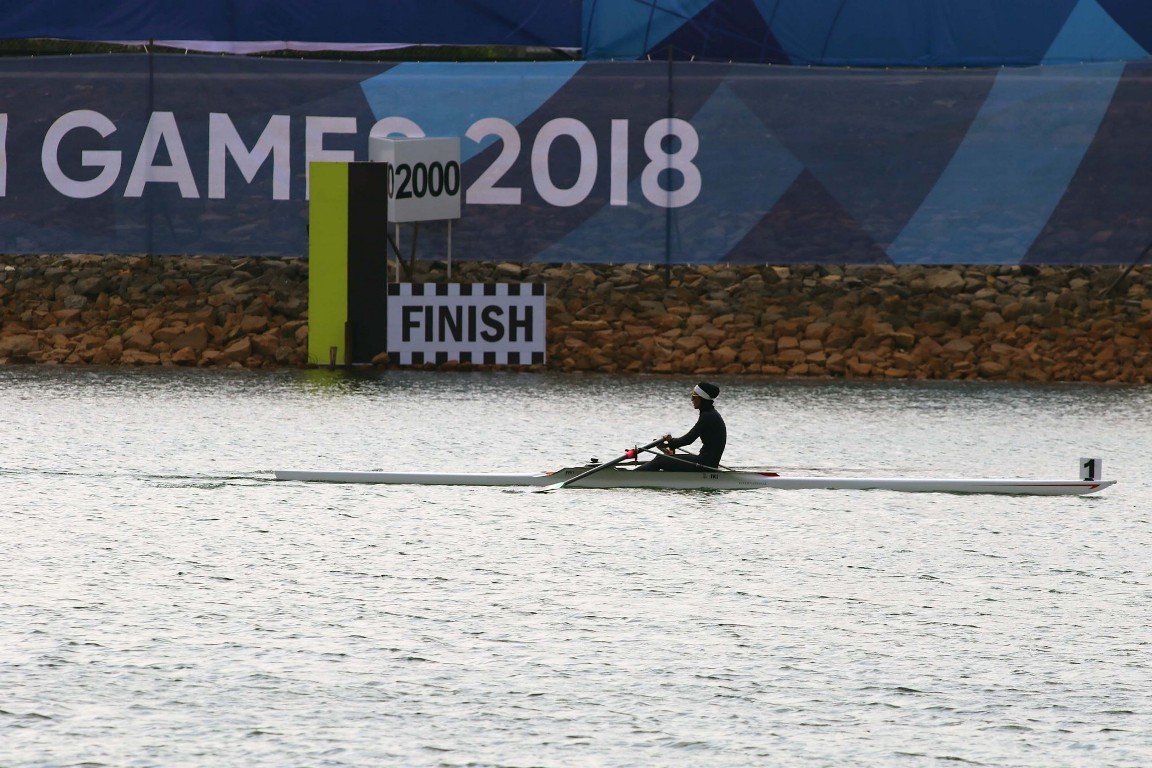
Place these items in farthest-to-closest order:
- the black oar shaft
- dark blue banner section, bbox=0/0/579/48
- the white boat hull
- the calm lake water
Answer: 1. dark blue banner section, bbox=0/0/579/48
2. the white boat hull
3. the black oar shaft
4. the calm lake water

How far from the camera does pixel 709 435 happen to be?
682 inches

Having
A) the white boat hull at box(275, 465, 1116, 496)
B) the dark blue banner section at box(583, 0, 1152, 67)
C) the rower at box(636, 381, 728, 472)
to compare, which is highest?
the dark blue banner section at box(583, 0, 1152, 67)

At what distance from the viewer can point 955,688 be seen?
33.7 ft

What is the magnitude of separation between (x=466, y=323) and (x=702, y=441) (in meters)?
10.1

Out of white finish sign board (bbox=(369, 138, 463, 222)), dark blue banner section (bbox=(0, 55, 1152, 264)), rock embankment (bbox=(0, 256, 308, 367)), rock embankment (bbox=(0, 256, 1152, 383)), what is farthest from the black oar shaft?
rock embankment (bbox=(0, 256, 308, 367))

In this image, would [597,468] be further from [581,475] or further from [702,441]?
[702,441]

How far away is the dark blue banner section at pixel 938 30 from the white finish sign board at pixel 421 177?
2964 mm

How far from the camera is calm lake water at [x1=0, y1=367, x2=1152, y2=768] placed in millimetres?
9312

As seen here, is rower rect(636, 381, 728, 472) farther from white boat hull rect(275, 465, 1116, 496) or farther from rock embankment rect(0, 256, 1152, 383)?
rock embankment rect(0, 256, 1152, 383)

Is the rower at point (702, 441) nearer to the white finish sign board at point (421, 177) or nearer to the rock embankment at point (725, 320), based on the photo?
the rock embankment at point (725, 320)

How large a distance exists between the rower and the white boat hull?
0.25 ft

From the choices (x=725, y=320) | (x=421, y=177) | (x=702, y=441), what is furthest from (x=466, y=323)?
(x=702, y=441)

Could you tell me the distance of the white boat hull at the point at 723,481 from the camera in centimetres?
1706

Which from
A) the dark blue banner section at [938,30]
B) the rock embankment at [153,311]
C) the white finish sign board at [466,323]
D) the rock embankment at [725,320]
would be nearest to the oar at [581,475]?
the rock embankment at [725,320]
